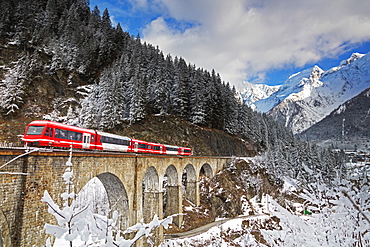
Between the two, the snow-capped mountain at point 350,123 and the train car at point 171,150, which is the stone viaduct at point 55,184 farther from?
the snow-capped mountain at point 350,123

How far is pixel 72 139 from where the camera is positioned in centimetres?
1267

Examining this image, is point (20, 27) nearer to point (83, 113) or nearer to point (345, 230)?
point (83, 113)

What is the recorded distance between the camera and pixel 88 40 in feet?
167

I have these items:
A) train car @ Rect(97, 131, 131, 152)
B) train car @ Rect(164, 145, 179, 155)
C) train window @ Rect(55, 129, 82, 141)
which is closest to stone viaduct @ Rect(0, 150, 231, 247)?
train window @ Rect(55, 129, 82, 141)

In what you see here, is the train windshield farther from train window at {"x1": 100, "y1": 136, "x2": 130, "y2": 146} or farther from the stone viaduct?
train window at {"x1": 100, "y1": 136, "x2": 130, "y2": 146}

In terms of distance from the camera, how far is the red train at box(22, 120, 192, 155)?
420 inches

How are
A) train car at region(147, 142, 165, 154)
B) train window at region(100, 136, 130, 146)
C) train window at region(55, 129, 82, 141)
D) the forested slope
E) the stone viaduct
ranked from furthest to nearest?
the forested slope < train car at region(147, 142, 165, 154) < train window at region(100, 136, 130, 146) < train window at region(55, 129, 82, 141) < the stone viaduct

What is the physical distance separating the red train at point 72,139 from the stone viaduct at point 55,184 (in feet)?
4.45

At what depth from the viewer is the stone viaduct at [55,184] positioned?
7.73 m

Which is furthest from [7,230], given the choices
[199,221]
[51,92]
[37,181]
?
[51,92]

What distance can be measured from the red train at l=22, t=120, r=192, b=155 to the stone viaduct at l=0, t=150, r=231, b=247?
53.4 inches

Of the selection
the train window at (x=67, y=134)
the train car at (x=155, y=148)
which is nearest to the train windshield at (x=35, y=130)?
the train window at (x=67, y=134)

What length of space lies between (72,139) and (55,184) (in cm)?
376

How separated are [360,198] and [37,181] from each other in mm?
10203
